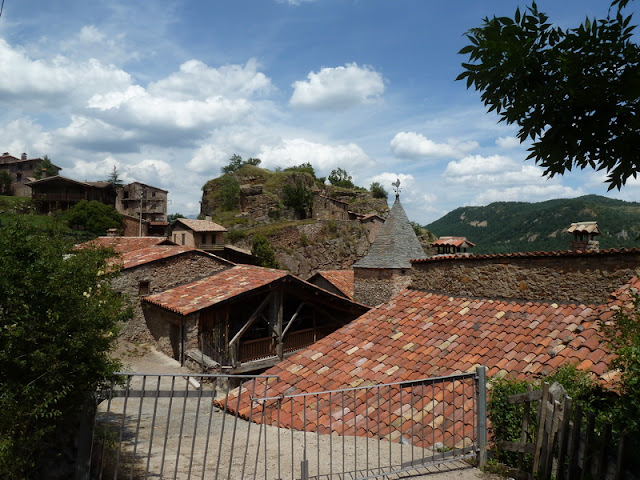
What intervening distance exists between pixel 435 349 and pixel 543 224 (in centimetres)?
8782

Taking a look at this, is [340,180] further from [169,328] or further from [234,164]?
[169,328]

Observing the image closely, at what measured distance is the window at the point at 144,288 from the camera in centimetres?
1725

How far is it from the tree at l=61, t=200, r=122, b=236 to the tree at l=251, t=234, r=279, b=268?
14.8 meters

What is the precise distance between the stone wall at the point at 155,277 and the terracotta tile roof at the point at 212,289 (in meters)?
0.36

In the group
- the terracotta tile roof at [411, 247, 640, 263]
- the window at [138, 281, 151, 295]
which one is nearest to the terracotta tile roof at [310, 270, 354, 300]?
the window at [138, 281, 151, 295]

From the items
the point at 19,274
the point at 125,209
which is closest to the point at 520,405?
the point at 19,274

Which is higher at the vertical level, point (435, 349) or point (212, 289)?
point (212, 289)

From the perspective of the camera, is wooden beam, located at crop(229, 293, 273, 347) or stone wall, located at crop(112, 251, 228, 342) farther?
stone wall, located at crop(112, 251, 228, 342)

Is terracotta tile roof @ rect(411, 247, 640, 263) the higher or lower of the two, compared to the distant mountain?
lower

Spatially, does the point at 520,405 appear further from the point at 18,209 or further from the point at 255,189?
the point at 255,189

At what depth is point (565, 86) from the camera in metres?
3.31

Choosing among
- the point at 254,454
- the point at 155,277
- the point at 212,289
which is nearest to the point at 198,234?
the point at 155,277

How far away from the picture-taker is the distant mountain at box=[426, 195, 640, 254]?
71.4m

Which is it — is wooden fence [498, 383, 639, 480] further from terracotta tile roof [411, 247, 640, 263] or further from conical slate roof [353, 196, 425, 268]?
conical slate roof [353, 196, 425, 268]
